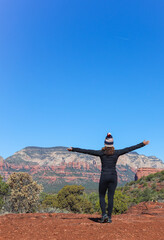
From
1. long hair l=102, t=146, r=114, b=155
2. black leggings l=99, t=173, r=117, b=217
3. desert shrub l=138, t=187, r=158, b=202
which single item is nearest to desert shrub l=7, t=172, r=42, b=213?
desert shrub l=138, t=187, r=158, b=202

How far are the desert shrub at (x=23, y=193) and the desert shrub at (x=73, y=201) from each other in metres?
5.49

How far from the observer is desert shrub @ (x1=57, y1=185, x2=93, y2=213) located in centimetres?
3088

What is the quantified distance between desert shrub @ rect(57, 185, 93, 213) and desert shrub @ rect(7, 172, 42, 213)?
18.0 ft

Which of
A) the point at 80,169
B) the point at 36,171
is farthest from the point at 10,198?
the point at 80,169

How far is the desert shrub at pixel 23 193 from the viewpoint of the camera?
25797 millimetres

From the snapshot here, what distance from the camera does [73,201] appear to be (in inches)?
1250

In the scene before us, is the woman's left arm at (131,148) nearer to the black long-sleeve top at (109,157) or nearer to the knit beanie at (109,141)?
the black long-sleeve top at (109,157)

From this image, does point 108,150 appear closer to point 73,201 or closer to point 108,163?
point 108,163

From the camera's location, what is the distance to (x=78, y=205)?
30922 millimetres

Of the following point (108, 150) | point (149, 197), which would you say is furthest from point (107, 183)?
point (149, 197)

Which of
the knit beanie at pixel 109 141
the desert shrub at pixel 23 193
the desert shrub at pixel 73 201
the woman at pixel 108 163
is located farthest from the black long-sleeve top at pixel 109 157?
the desert shrub at pixel 73 201

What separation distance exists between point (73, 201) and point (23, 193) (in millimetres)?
8066

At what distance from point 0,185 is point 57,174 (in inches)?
5770

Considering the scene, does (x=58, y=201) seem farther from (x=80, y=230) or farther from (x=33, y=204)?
(x=80, y=230)
